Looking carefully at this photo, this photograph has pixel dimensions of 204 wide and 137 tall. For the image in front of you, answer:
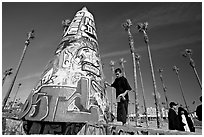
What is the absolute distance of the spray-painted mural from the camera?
5742mm

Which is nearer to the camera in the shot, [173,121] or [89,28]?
[173,121]

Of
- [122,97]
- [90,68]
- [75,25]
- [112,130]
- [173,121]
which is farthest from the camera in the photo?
[75,25]

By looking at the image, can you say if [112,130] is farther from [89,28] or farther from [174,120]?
[89,28]

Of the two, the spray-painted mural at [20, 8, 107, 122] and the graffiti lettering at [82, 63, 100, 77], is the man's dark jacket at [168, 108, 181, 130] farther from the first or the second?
the graffiti lettering at [82, 63, 100, 77]

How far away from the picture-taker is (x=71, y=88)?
21.0 feet

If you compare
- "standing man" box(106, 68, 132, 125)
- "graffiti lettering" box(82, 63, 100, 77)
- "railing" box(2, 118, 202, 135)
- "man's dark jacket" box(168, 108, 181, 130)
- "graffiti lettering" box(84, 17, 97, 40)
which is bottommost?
"railing" box(2, 118, 202, 135)

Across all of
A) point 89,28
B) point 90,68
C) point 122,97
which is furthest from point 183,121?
point 89,28

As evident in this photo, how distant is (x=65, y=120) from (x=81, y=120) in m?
0.62

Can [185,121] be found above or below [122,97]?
below

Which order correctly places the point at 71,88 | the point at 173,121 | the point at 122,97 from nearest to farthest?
the point at 173,121 < the point at 122,97 < the point at 71,88

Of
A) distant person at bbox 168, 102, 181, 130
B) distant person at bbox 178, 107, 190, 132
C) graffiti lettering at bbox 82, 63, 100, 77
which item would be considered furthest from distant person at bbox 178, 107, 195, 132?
graffiti lettering at bbox 82, 63, 100, 77

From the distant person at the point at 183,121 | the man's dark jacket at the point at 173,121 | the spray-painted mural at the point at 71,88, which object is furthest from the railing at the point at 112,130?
the distant person at the point at 183,121

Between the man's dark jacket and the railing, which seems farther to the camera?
the man's dark jacket

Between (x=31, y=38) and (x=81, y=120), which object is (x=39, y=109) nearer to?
(x=81, y=120)
